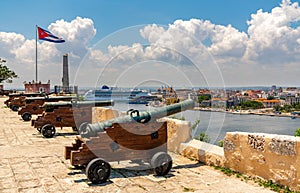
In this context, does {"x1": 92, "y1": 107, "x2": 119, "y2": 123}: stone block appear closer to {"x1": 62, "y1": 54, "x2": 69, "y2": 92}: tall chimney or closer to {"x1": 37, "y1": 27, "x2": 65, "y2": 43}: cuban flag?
{"x1": 37, "y1": 27, "x2": 65, "y2": 43}: cuban flag

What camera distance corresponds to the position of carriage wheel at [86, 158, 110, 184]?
4.31 meters

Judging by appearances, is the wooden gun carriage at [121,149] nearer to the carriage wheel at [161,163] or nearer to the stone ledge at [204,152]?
the carriage wheel at [161,163]

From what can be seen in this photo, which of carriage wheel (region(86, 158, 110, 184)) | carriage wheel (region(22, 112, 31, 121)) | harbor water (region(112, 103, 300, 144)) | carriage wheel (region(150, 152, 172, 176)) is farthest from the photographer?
carriage wheel (region(22, 112, 31, 121))

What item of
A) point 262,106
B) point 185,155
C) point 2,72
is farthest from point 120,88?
point 262,106

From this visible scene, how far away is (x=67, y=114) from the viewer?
29.7ft

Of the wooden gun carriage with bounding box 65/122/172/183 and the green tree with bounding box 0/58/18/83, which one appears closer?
the wooden gun carriage with bounding box 65/122/172/183

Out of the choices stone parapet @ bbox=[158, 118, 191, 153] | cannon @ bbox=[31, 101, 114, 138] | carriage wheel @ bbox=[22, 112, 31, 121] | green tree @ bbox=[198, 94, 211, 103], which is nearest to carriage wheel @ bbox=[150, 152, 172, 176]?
stone parapet @ bbox=[158, 118, 191, 153]

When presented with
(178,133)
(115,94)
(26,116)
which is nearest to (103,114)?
(115,94)

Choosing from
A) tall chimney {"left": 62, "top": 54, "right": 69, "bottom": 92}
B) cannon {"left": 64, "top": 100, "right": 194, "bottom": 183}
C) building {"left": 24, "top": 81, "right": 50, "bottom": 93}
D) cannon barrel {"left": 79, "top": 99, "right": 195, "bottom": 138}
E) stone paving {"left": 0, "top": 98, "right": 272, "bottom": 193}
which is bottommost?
stone paving {"left": 0, "top": 98, "right": 272, "bottom": 193}

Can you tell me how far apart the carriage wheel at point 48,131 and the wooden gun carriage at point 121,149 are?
3767mm

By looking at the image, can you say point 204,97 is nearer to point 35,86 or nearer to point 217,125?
point 217,125

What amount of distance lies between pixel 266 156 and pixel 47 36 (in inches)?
978

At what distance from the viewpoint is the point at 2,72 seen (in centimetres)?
4488

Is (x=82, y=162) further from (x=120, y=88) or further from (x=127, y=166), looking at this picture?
(x=120, y=88)
